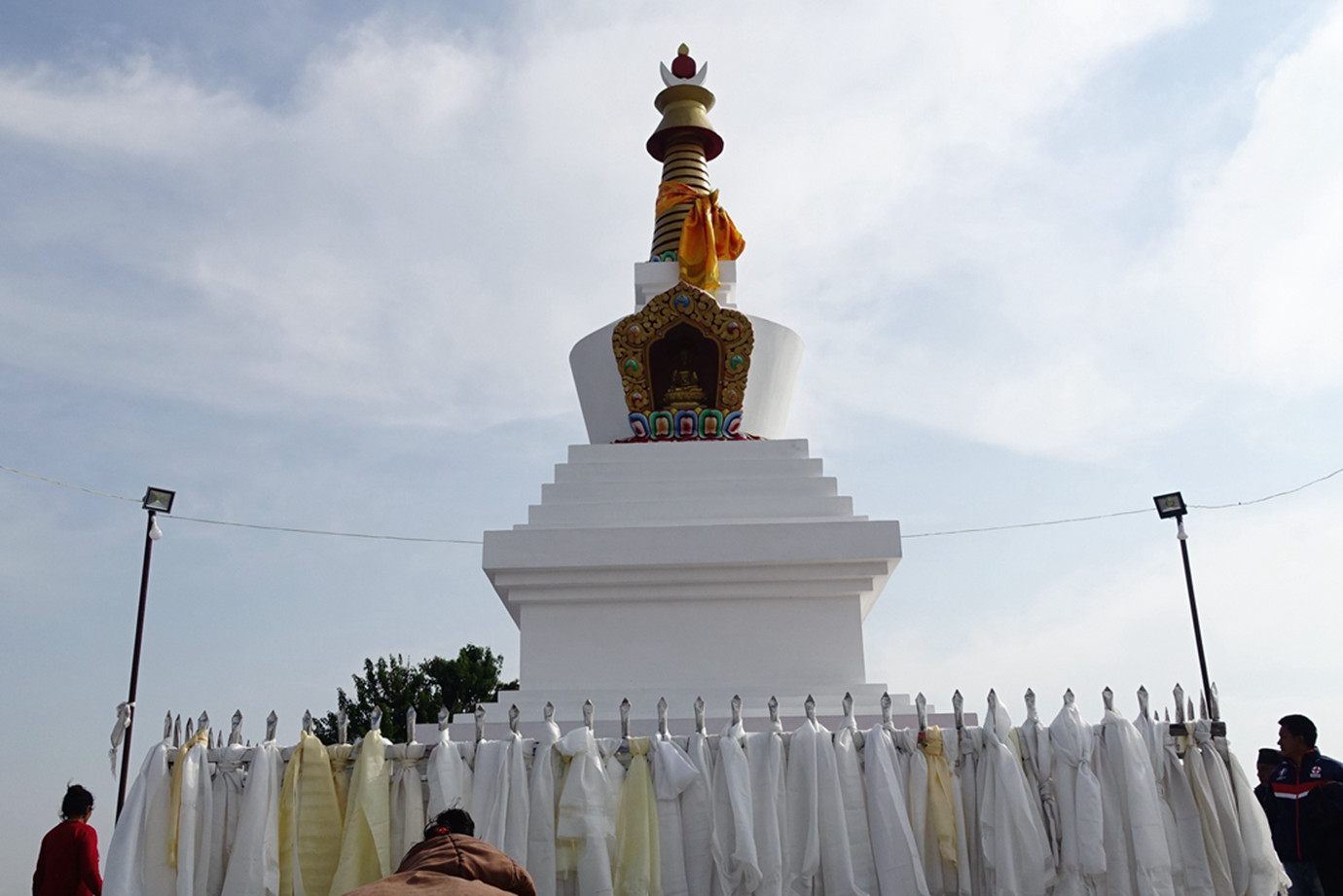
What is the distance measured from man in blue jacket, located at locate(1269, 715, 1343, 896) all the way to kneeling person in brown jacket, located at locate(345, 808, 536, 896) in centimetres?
426

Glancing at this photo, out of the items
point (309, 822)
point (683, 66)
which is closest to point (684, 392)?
point (683, 66)

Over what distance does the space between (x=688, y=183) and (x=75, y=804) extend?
9960 mm

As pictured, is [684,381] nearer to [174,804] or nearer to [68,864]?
[174,804]

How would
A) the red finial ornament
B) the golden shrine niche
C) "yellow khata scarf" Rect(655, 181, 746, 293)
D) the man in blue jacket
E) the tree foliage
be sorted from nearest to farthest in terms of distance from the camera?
the man in blue jacket → the golden shrine niche → "yellow khata scarf" Rect(655, 181, 746, 293) → the red finial ornament → the tree foliage

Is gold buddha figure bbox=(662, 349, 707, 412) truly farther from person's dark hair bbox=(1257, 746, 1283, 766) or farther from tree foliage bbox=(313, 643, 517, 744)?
tree foliage bbox=(313, 643, 517, 744)

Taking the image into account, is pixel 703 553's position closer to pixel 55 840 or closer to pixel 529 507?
pixel 529 507

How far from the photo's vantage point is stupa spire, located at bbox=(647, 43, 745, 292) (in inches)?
484

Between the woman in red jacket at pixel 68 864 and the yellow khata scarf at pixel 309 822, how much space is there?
1.18 metres

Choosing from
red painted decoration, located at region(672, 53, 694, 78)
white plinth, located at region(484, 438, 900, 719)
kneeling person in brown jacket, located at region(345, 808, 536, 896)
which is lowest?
kneeling person in brown jacket, located at region(345, 808, 536, 896)

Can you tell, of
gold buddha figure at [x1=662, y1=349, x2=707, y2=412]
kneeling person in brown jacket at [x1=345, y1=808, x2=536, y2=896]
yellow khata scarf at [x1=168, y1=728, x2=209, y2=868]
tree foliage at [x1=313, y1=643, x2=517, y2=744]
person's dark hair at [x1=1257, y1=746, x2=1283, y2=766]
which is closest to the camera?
kneeling person in brown jacket at [x1=345, y1=808, x2=536, y2=896]

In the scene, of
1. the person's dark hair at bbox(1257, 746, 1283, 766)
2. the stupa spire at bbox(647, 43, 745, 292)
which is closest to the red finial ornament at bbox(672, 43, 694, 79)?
the stupa spire at bbox(647, 43, 745, 292)

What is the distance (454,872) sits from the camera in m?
3.03

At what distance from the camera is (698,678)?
8.16 metres

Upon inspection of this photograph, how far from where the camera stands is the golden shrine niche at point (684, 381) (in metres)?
10.6
